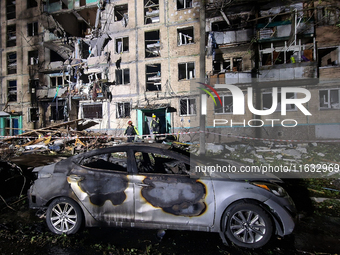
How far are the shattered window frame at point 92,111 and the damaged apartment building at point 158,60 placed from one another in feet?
0.33

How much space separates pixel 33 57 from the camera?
69.7 ft

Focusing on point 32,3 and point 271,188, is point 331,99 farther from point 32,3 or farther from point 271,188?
point 32,3

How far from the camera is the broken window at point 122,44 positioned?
1821 cm

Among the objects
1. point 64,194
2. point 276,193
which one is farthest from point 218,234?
point 64,194

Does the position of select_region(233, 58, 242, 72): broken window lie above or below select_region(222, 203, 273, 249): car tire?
above

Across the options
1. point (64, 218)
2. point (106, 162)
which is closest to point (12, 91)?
point (106, 162)

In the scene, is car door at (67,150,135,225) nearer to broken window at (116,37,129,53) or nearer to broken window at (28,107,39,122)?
broken window at (116,37,129,53)

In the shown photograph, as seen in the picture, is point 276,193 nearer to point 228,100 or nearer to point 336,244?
point 336,244

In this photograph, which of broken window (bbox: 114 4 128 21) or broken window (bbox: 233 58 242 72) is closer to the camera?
broken window (bbox: 233 58 242 72)

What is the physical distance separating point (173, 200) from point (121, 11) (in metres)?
21.4

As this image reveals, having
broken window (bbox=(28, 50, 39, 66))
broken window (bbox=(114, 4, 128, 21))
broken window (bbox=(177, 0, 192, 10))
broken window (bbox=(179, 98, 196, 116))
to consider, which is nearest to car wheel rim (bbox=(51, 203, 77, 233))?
broken window (bbox=(179, 98, 196, 116))

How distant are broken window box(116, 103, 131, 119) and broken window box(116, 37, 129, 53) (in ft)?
17.7

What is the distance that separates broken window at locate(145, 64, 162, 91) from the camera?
17422 mm

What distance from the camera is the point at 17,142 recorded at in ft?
40.9
